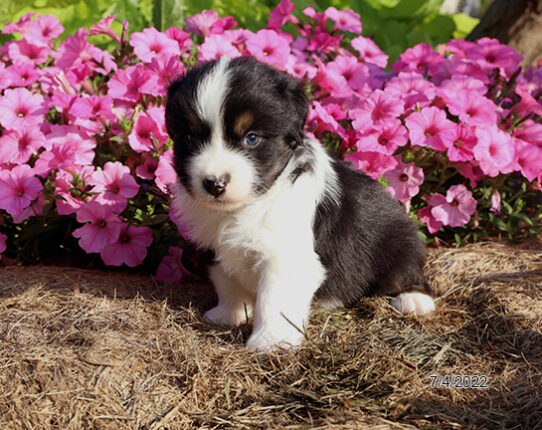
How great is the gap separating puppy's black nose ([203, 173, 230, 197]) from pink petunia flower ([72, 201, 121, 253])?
1.23 metres

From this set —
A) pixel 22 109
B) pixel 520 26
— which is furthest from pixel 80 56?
pixel 520 26

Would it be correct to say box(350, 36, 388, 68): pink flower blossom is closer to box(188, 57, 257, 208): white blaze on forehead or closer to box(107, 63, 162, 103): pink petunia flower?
box(107, 63, 162, 103): pink petunia flower

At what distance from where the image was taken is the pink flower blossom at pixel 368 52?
5199mm

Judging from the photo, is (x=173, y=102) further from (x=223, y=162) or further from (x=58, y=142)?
(x=58, y=142)

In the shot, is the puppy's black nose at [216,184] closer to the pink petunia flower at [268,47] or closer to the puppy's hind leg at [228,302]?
the puppy's hind leg at [228,302]

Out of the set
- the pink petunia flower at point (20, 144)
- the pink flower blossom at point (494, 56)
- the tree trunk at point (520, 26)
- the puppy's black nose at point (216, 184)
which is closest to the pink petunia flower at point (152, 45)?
the pink petunia flower at point (20, 144)

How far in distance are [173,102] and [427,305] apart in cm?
186

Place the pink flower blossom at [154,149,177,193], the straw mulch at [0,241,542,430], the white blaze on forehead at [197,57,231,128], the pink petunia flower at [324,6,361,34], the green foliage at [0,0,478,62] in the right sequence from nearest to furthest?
the straw mulch at [0,241,542,430]
the white blaze on forehead at [197,57,231,128]
the pink flower blossom at [154,149,177,193]
the pink petunia flower at [324,6,361,34]
the green foliage at [0,0,478,62]

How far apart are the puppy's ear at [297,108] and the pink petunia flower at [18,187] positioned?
1.76 meters

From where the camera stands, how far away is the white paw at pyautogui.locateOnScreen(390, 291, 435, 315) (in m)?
3.75

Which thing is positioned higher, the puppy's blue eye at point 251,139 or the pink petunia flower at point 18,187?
the puppy's blue eye at point 251,139

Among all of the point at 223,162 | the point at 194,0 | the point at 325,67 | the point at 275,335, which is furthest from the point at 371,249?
the point at 194,0

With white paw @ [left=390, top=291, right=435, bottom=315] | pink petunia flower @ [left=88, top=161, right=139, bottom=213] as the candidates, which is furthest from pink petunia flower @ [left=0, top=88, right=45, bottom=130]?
white paw @ [left=390, top=291, right=435, bottom=315]
